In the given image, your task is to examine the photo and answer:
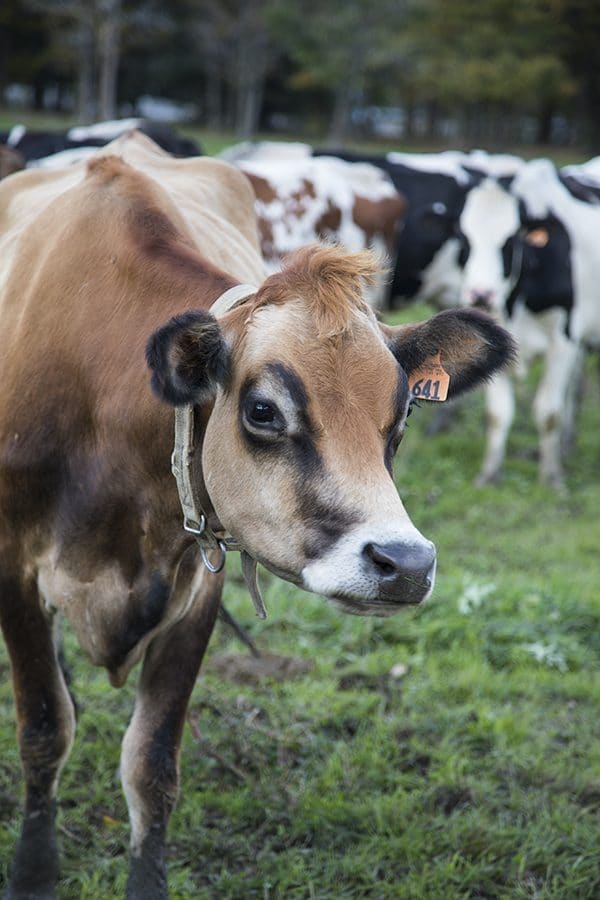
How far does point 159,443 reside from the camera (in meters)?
2.64

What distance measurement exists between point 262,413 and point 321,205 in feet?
18.8

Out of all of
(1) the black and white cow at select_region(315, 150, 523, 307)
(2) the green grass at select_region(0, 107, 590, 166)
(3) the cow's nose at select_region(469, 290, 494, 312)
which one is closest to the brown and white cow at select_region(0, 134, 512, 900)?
(3) the cow's nose at select_region(469, 290, 494, 312)

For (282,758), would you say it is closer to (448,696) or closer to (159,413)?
(448,696)

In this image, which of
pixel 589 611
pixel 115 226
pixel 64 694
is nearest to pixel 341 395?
pixel 115 226

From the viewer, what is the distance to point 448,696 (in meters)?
4.33

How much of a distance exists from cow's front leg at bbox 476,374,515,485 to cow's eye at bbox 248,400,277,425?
534 centimetres

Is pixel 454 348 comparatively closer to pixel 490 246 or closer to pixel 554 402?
pixel 490 246

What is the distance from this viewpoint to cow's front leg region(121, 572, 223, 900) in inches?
120

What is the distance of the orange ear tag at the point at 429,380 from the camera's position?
2.63m

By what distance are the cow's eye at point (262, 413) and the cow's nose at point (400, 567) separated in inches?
13.6

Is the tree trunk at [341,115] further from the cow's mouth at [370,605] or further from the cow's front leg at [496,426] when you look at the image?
the cow's mouth at [370,605]

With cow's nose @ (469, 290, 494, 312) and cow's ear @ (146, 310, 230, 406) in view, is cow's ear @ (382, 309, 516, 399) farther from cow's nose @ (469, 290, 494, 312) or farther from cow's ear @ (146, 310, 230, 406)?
cow's nose @ (469, 290, 494, 312)

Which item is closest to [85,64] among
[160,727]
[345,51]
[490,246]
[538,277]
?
[345,51]

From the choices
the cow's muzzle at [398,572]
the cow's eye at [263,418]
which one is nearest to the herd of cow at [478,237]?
the cow's eye at [263,418]
